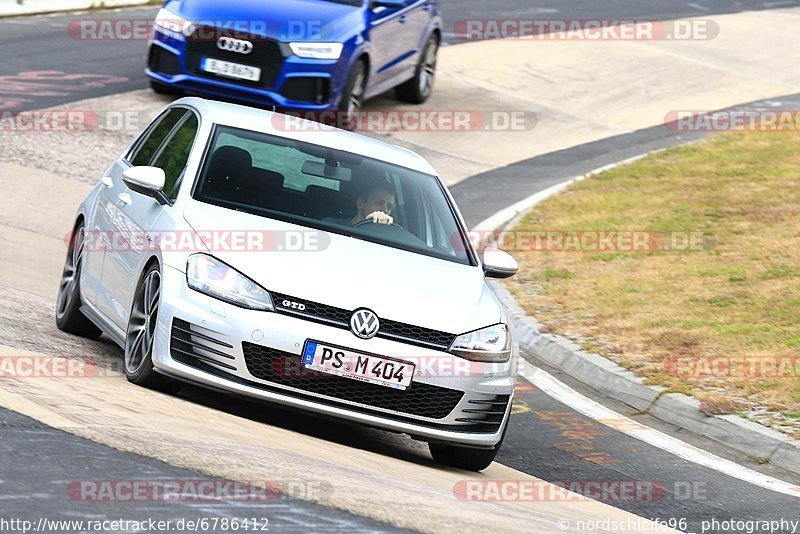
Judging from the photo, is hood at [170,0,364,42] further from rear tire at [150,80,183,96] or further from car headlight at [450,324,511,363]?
car headlight at [450,324,511,363]

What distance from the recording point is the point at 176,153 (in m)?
8.16

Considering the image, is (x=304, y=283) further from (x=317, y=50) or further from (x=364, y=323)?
(x=317, y=50)

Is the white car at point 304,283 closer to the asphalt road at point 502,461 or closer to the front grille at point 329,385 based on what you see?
the front grille at point 329,385

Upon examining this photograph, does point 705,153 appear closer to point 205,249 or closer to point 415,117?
point 415,117

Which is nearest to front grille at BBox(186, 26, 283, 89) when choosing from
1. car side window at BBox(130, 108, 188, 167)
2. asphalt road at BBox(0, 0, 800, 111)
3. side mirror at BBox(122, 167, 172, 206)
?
asphalt road at BBox(0, 0, 800, 111)

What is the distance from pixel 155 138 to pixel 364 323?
2530mm

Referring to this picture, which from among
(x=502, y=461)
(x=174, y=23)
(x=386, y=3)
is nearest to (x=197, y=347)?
(x=502, y=461)

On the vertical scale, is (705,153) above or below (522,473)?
below

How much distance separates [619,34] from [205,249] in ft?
64.6

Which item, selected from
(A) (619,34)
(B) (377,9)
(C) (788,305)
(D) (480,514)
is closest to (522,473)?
(D) (480,514)

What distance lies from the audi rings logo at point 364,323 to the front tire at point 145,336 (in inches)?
38.5

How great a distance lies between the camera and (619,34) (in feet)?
84.3

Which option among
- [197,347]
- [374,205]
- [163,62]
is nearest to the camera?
[197,347]

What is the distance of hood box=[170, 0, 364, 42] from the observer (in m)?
15.8
